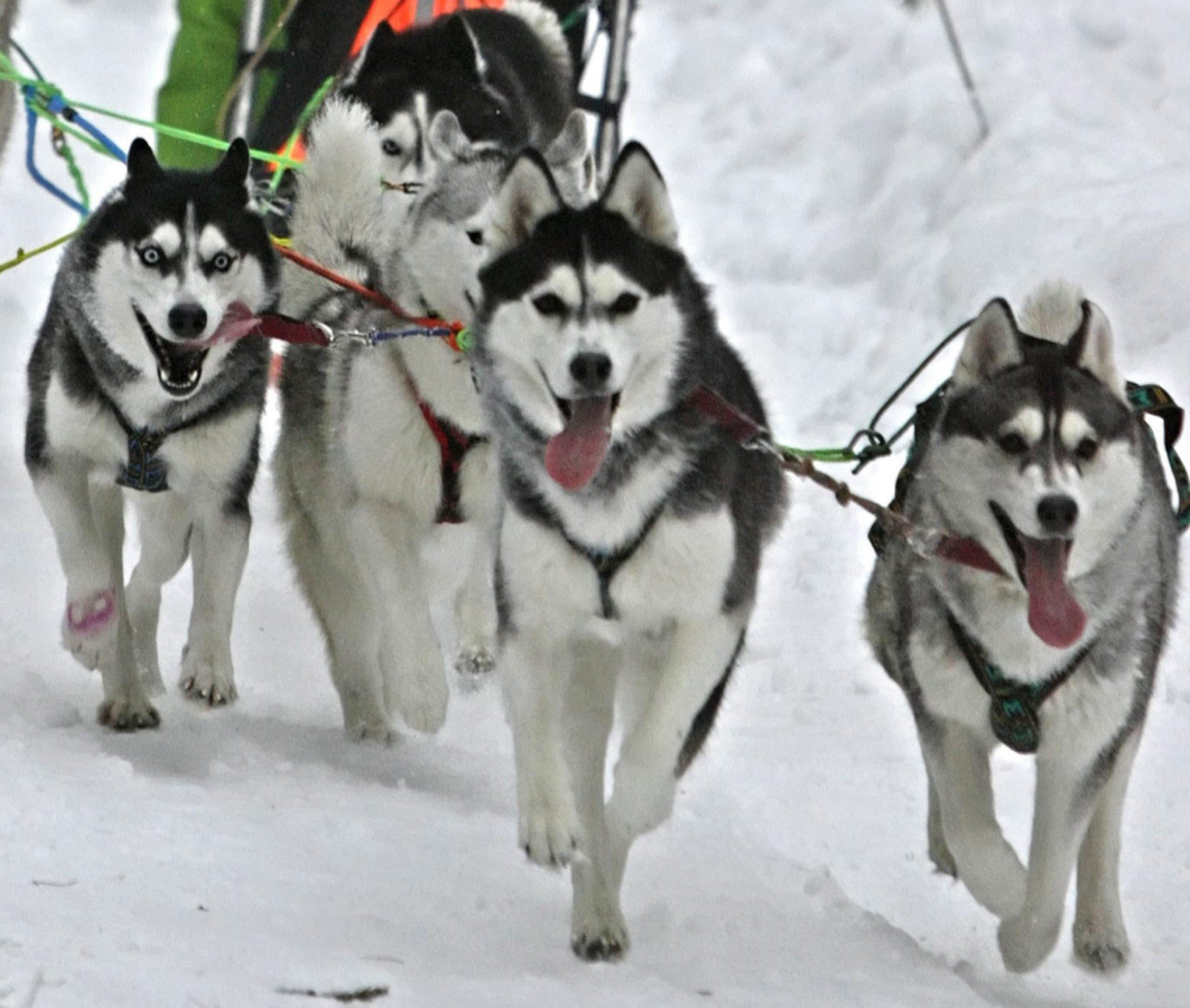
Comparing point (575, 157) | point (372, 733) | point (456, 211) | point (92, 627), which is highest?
point (575, 157)

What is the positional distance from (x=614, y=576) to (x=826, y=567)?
302 centimetres

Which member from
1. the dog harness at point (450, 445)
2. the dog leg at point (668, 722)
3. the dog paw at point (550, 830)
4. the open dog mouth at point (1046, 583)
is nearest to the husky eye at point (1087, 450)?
the open dog mouth at point (1046, 583)

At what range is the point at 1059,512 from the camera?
2855mm

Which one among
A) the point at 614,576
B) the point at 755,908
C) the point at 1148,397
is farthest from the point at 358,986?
the point at 1148,397

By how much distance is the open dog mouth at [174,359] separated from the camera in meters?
3.71

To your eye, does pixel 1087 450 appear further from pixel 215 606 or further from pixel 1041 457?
pixel 215 606

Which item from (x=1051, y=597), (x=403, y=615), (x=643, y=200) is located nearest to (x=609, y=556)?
(x=643, y=200)

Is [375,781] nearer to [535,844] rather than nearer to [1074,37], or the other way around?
[535,844]

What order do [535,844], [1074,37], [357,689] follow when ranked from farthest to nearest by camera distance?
[1074,37], [357,689], [535,844]

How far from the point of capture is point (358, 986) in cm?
259

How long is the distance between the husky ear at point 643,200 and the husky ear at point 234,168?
1069mm

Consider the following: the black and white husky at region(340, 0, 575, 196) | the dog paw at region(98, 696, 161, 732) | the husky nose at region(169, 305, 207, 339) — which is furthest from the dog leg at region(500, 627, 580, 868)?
the black and white husky at region(340, 0, 575, 196)

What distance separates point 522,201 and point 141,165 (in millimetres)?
1057

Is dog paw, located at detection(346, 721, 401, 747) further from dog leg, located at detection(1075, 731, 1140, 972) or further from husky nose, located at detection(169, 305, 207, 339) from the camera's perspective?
dog leg, located at detection(1075, 731, 1140, 972)
